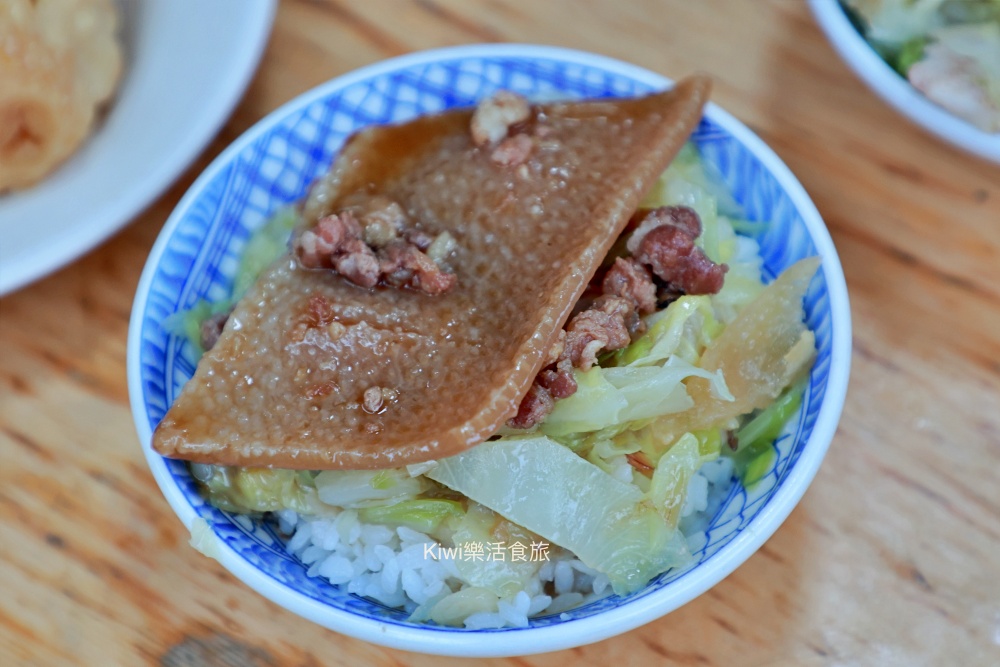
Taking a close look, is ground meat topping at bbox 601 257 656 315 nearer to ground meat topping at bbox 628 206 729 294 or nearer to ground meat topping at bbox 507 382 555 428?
ground meat topping at bbox 628 206 729 294

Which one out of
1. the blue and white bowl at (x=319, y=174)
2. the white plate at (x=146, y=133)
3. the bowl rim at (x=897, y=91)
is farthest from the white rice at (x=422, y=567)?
the bowl rim at (x=897, y=91)

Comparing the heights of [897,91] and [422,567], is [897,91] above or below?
above

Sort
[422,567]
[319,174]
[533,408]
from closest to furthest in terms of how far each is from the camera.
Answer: [533,408] → [422,567] → [319,174]

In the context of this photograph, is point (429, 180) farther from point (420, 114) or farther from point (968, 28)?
point (968, 28)

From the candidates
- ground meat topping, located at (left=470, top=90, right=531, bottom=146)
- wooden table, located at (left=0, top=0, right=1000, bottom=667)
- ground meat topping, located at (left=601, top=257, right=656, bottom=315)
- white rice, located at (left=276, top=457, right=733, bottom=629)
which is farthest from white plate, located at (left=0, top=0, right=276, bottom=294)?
ground meat topping, located at (left=601, top=257, right=656, bottom=315)

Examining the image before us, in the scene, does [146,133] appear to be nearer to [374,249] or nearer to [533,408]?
[374,249]

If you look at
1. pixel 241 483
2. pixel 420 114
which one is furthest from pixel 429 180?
pixel 241 483

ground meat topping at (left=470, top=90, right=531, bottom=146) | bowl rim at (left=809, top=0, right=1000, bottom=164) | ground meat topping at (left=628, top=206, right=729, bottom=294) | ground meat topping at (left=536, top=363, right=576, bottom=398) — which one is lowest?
ground meat topping at (left=536, top=363, right=576, bottom=398)

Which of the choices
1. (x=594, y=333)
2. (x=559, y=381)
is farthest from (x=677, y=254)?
(x=559, y=381)

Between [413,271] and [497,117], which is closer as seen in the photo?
[413,271]
